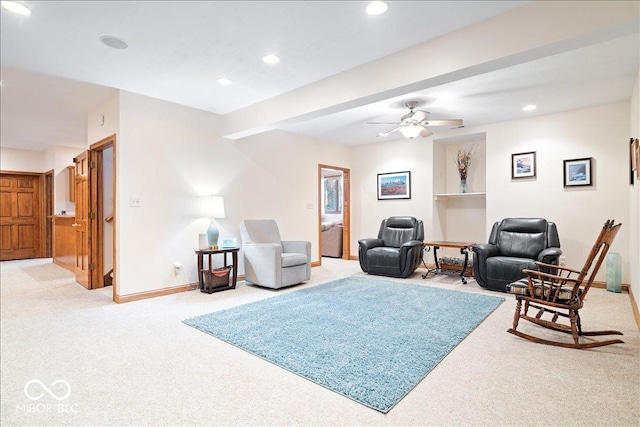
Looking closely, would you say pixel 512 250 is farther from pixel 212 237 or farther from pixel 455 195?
pixel 212 237

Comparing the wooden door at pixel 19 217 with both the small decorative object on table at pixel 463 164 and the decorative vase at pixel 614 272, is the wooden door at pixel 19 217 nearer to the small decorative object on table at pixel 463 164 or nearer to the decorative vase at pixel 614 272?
the small decorative object on table at pixel 463 164

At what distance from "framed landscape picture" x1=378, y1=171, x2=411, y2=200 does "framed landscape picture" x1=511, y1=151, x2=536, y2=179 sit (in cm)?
182

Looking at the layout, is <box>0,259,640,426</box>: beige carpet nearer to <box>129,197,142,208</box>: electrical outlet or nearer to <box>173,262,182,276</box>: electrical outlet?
<box>173,262,182,276</box>: electrical outlet

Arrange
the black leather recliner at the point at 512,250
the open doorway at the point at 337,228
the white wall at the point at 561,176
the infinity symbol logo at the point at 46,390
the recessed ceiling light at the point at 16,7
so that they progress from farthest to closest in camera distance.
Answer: the open doorway at the point at 337,228 → the white wall at the point at 561,176 → the black leather recliner at the point at 512,250 → the recessed ceiling light at the point at 16,7 → the infinity symbol logo at the point at 46,390

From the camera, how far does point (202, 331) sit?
A: 293cm

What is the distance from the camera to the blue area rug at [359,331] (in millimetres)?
2102

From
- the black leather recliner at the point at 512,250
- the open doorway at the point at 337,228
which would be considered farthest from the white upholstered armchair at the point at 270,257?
the black leather recliner at the point at 512,250

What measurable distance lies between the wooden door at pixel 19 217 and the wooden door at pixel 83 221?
3.98 meters

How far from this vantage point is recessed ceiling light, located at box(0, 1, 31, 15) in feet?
7.37

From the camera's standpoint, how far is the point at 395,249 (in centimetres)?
538

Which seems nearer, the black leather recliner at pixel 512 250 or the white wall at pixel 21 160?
the black leather recliner at pixel 512 250

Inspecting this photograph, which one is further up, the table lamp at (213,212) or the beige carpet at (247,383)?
the table lamp at (213,212)

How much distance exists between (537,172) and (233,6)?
489 cm

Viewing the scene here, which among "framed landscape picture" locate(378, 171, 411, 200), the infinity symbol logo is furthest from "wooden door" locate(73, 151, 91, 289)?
"framed landscape picture" locate(378, 171, 411, 200)
